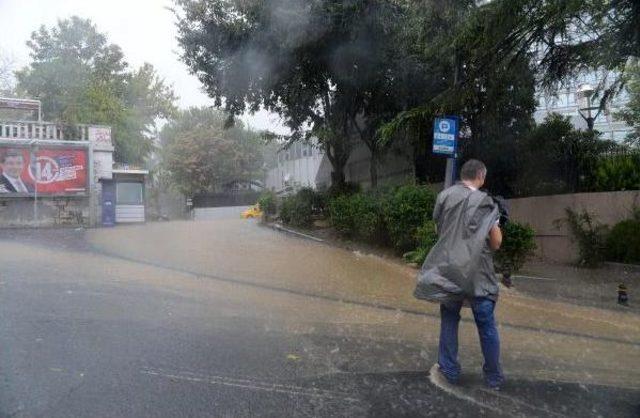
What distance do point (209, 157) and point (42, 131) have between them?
21.2 m

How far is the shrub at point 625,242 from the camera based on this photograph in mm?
9984

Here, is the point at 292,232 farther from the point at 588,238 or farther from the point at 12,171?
the point at 12,171

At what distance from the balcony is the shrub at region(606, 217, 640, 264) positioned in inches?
702

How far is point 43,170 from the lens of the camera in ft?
66.3

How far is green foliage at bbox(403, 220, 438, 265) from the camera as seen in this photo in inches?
403

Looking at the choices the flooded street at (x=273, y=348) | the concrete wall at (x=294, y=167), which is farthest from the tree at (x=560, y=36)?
the concrete wall at (x=294, y=167)

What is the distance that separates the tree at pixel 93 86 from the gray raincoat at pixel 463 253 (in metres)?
20.9

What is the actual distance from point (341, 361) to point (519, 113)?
35.9 feet

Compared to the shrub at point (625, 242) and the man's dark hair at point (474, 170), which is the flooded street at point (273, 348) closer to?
the man's dark hair at point (474, 170)

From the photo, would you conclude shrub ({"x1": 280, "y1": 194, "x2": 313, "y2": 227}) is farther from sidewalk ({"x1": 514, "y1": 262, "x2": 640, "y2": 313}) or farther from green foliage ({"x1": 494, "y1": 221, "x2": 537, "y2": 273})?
green foliage ({"x1": 494, "y1": 221, "x2": 537, "y2": 273})

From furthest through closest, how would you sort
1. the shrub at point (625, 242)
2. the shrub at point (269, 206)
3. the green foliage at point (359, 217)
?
1. the shrub at point (269, 206)
2. the green foliage at point (359, 217)
3. the shrub at point (625, 242)

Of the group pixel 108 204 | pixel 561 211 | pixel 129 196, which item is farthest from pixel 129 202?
pixel 561 211

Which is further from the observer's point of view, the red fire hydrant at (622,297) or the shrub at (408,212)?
the shrub at (408,212)

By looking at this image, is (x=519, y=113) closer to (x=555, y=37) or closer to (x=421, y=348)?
(x=555, y=37)
